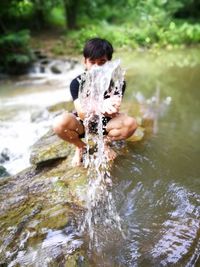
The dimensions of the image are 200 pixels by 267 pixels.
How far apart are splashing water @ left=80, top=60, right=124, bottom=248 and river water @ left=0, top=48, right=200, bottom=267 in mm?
87

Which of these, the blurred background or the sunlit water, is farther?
the blurred background

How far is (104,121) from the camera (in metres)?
3.66

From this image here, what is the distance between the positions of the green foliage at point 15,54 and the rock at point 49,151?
635 centimetres

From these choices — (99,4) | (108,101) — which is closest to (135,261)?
(108,101)

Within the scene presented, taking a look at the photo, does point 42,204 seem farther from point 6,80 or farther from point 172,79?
point 6,80

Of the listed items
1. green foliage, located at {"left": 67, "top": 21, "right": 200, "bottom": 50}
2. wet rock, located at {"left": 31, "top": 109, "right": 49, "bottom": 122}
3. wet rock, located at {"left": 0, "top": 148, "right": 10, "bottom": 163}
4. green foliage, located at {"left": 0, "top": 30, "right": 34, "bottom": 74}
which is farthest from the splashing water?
green foliage, located at {"left": 67, "top": 21, "right": 200, "bottom": 50}

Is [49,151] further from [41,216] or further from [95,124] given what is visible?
[41,216]

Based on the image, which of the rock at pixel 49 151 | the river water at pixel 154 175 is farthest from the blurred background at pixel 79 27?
the rock at pixel 49 151

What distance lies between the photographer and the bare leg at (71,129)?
350cm

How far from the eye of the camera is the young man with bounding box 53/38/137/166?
3.30m

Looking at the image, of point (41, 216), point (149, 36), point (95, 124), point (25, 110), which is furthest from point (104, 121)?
point (149, 36)

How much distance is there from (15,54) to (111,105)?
26.2 feet

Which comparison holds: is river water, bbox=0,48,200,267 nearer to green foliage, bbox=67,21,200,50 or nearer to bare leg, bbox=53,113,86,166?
bare leg, bbox=53,113,86,166

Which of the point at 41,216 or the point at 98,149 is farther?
the point at 98,149
